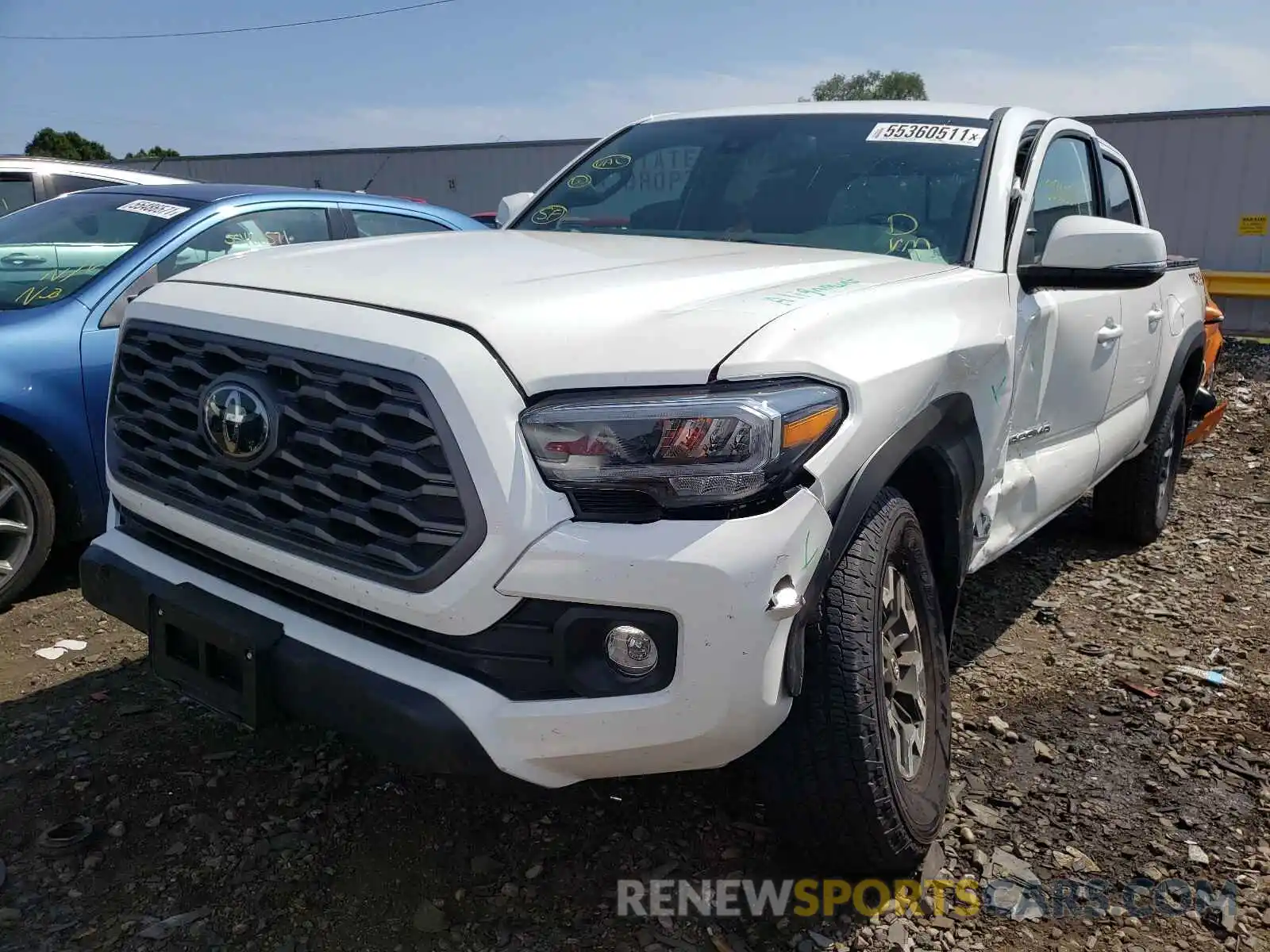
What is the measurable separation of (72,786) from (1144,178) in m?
15.3

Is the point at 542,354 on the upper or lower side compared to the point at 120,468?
upper

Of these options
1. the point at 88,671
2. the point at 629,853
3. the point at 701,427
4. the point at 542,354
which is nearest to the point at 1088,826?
the point at 629,853

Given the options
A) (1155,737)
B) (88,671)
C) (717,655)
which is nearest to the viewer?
(717,655)

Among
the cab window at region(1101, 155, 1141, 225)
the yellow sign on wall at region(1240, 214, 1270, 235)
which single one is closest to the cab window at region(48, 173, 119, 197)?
the cab window at region(1101, 155, 1141, 225)

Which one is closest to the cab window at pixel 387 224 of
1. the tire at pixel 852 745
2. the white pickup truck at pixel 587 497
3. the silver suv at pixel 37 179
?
the silver suv at pixel 37 179

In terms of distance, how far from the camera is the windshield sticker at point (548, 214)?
12.1 feet

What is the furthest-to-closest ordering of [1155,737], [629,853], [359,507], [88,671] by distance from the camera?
1. [88,671]
2. [1155,737]
3. [629,853]
4. [359,507]

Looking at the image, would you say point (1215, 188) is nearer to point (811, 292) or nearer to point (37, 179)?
point (37, 179)

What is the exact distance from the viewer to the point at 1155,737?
309 centimetres

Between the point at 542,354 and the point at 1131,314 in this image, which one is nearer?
the point at 542,354

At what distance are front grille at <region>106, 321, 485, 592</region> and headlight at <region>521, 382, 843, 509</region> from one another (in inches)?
7.0

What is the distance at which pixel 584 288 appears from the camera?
2148 millimetres

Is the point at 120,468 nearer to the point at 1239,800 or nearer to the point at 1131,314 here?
the point at 1239,800

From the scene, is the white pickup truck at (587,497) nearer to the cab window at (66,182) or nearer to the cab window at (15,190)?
the cab window at (66,182)
